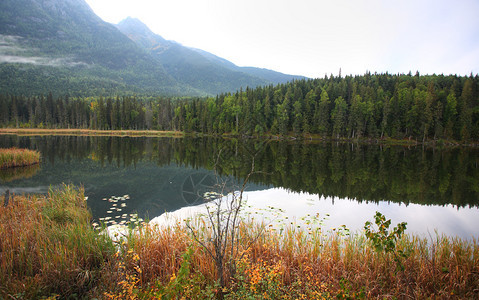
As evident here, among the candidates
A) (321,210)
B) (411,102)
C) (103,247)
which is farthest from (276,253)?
(411,102)

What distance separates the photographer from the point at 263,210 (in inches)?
537

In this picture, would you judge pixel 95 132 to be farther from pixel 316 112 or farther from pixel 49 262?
pixel 49 262

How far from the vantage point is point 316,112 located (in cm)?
8694

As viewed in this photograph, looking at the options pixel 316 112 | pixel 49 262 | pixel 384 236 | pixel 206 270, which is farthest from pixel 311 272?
pixel 316 112

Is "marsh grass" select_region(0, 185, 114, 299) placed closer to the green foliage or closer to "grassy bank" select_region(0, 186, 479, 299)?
"grassy bank" select_region(0, 186, 479, 299)

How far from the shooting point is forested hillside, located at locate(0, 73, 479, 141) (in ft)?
246

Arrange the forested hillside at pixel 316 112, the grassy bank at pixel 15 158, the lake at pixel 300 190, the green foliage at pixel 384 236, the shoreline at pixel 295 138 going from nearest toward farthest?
the green foliage at pixel 384 236 → the lake at pixel 300 190 → the grassy bank at pixel 15 158 → the shoreline at pixel 295 138 → the forested hillside at pixel 316 112

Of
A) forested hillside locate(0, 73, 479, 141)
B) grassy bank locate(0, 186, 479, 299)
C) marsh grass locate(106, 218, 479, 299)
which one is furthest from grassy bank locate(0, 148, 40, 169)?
→ forested hillside locate(0, 73, 479, 141)

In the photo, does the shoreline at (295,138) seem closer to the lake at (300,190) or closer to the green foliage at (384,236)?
the lake at (300,190)

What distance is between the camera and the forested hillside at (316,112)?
74.9 metres

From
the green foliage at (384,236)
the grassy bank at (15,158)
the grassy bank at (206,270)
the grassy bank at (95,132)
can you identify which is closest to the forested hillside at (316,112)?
the grassy bank at (95,132)

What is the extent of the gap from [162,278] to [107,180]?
687 inches

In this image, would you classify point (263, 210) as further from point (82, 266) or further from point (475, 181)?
point (475, 181)

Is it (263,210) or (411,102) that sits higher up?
(411,102)
